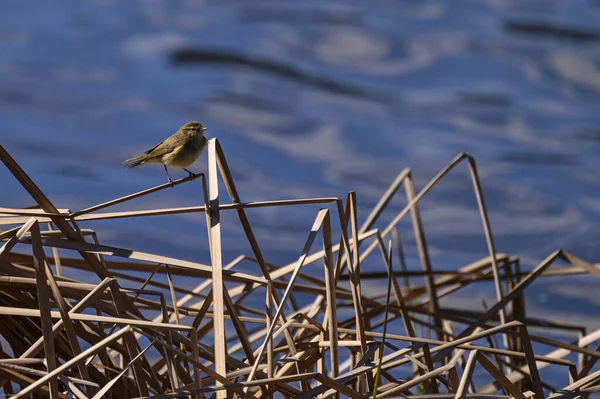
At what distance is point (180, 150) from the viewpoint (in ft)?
15.0

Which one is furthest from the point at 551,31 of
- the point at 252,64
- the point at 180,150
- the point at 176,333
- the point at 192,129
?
the point at 176,333

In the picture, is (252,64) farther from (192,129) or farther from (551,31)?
(192,129)

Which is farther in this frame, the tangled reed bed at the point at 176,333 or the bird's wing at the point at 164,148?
the bird's wing at the point at 164,148

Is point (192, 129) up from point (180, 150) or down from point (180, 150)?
up

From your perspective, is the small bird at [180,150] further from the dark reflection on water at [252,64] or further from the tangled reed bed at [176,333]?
the dark reflection on water at [252,64]

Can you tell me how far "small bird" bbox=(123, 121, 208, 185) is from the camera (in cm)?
459

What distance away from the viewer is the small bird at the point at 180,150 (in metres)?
4.59

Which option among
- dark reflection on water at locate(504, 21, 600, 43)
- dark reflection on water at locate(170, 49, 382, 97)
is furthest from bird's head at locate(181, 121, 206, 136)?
dark reflection on water at locate(504, 21, 600, 43)

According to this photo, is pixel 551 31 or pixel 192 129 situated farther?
pixel 551 31

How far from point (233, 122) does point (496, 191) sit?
3.14 metres

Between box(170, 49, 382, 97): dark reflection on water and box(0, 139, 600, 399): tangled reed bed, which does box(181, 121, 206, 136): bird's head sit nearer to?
box(0, 139, 600, 399): tangled reed bed

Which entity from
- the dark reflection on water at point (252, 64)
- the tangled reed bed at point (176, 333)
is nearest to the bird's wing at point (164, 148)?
the tangled reed bed at point (176, 333)

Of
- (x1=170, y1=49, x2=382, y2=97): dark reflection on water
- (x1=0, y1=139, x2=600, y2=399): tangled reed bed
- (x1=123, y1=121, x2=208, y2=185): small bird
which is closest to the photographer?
(x1=0, y1=139, x2=600, y2=399): tangled reed bed

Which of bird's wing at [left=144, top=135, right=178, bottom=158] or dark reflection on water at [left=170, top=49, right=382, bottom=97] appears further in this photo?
dark reflection on water at [left=170, top=49, right=382, bottom=97]
